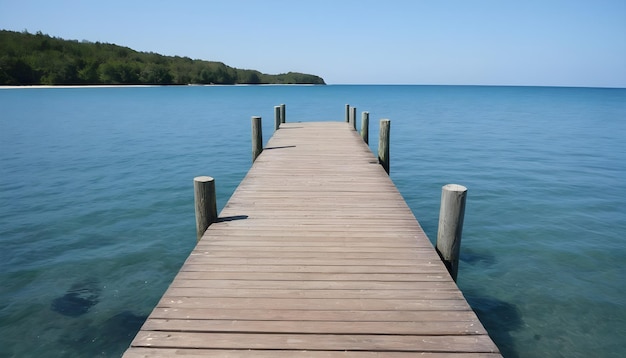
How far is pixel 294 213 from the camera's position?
6.18 m

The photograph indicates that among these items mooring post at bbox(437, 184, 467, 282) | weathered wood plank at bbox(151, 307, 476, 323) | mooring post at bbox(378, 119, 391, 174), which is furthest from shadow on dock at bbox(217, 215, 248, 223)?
mooring post at bbox(378, 119, 391, 174)

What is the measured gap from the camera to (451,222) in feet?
16.0

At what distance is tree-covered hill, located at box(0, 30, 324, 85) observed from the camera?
310 ft

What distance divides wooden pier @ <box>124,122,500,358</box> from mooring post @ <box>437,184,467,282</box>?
25cm

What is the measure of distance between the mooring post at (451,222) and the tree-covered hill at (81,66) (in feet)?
358

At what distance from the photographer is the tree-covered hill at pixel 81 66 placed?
9456cm

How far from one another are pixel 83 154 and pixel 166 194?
8819 millimetres

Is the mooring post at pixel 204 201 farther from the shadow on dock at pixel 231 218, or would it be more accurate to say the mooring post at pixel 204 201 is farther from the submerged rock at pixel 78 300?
the submerged rock at pixel 78 300

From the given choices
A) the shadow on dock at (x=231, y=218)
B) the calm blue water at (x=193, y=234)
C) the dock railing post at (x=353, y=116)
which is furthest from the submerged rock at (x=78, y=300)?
the dock railing post at (x=353, y=116)

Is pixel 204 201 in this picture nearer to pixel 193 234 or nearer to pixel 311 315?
pixel 311 315

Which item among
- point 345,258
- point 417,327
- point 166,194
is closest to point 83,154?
point 166,194

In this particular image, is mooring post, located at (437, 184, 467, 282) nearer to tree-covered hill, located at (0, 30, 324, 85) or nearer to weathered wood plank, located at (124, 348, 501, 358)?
weathered wood plank, located at (124, 348, 501, 358)

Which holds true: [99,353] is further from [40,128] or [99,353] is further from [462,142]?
[40,128]

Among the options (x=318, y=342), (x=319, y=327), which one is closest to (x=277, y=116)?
(x=319, y=327)
